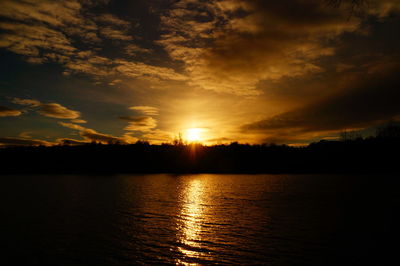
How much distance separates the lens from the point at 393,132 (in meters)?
139

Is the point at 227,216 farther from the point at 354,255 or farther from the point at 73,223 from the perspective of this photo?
the point at 73,223

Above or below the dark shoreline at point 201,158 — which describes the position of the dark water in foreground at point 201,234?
below

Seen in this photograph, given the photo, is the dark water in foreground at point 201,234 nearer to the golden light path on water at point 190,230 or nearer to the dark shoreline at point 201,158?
the golden light path on water at point 190,230

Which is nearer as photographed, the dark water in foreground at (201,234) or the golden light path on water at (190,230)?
the dark water in foreground at (201,234)

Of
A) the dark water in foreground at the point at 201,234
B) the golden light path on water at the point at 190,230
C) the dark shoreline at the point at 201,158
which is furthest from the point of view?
the dark shoreline at the point at 201,158

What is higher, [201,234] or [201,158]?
[201,158]

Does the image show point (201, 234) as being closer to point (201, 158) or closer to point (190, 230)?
point (190, 230)

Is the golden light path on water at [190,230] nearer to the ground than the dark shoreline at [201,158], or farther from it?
nearer to the ground

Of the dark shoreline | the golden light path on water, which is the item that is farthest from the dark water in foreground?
the dark shoreline

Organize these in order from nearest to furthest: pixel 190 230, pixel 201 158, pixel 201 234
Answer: pixel 201 234
pixel 190 230
pixel 201 158

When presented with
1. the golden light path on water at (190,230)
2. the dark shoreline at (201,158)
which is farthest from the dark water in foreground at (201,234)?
the dark shoreline at (201,158)

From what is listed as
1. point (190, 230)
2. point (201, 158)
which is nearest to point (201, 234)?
point (190, 230)

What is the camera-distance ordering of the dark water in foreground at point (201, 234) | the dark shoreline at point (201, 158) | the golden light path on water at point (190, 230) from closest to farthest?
the dark water in foreground at point (201, 234), the golden light path on water at point (190, 230), the dark shoreline at point (201, 158)

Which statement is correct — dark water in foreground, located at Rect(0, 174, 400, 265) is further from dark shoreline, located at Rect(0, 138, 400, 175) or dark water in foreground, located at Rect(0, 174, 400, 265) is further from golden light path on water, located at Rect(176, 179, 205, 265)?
dark shoreline, located at Rect(0, 138, 400, 175)
